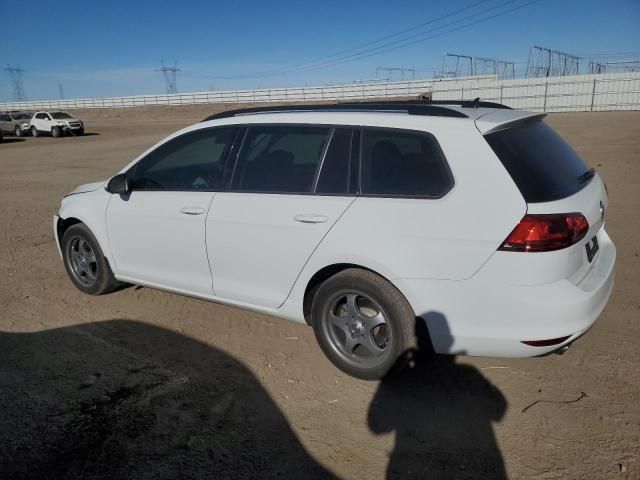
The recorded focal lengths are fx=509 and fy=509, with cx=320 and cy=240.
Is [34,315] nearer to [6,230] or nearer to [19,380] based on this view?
[19,380]

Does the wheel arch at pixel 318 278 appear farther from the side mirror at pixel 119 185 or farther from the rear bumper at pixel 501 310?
the side mirror at pixel 119 185

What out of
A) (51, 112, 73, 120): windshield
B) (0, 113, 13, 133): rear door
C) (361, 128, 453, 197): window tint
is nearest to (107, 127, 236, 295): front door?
(361, 128, 453, 197): window tint

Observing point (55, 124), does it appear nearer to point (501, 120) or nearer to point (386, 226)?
point (386, 226)

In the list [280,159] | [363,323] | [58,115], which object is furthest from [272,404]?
[58,115]

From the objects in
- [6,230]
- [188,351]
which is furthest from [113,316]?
[6,230]

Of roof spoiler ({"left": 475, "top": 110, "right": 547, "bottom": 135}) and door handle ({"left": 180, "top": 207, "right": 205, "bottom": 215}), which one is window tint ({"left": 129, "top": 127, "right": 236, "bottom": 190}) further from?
roof spoiler ({"left": 475, "top": 110, "right": 547, "bottom": 135})

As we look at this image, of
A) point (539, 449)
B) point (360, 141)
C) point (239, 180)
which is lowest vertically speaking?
point (539, 449)

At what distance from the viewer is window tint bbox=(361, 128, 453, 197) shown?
297 cm

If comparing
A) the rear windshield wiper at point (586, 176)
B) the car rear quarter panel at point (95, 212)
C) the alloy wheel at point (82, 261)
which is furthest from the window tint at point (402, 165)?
the alloy wheel at point (82, 261)

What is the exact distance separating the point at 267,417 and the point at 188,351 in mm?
1084

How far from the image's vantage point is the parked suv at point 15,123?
108 ft

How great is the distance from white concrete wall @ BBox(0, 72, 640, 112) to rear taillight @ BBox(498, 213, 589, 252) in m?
38.9

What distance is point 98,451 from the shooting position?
2.73 metres

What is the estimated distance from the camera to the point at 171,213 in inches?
156
